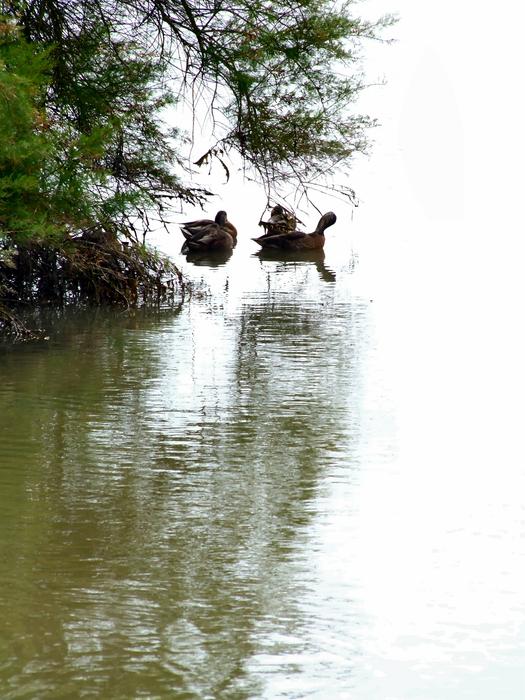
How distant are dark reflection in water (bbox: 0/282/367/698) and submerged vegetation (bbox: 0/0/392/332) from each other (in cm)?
200

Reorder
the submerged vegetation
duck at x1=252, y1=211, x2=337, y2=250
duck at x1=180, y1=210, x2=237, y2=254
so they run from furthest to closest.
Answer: duck at x1=252, y1=211, x2=337, y2=250 → duck at x1=180, y1=210, x2=237, y2=254 → the submerged vegetation

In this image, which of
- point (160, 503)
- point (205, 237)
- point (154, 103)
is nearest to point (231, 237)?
point (205, 237)

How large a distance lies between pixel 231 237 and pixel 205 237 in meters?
0.84

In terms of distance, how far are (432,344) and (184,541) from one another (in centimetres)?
582

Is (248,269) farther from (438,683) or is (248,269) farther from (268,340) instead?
(438,683)

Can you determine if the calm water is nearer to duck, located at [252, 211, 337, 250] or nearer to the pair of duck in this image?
the pair of duck

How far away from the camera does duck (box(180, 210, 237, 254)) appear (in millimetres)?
18797

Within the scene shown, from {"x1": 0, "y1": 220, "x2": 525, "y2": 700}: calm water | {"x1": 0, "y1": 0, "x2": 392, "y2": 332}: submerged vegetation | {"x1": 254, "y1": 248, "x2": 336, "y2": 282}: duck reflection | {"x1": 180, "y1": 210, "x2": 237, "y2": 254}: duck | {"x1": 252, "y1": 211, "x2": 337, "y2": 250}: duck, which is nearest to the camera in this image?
{"x1": 0, "y1": 220, "x2": 525, "y2": 700}: calm water

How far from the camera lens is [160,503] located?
19.6 ft

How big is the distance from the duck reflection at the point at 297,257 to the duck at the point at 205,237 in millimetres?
560

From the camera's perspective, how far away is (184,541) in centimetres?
543

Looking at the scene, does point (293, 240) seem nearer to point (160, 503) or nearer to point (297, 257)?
point (297, 257)

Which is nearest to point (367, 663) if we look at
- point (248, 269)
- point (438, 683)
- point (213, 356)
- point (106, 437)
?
point (438, 683)

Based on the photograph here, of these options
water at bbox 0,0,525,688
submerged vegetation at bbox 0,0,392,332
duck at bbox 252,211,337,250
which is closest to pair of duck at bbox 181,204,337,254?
duck at bbox 252,211,337,250
